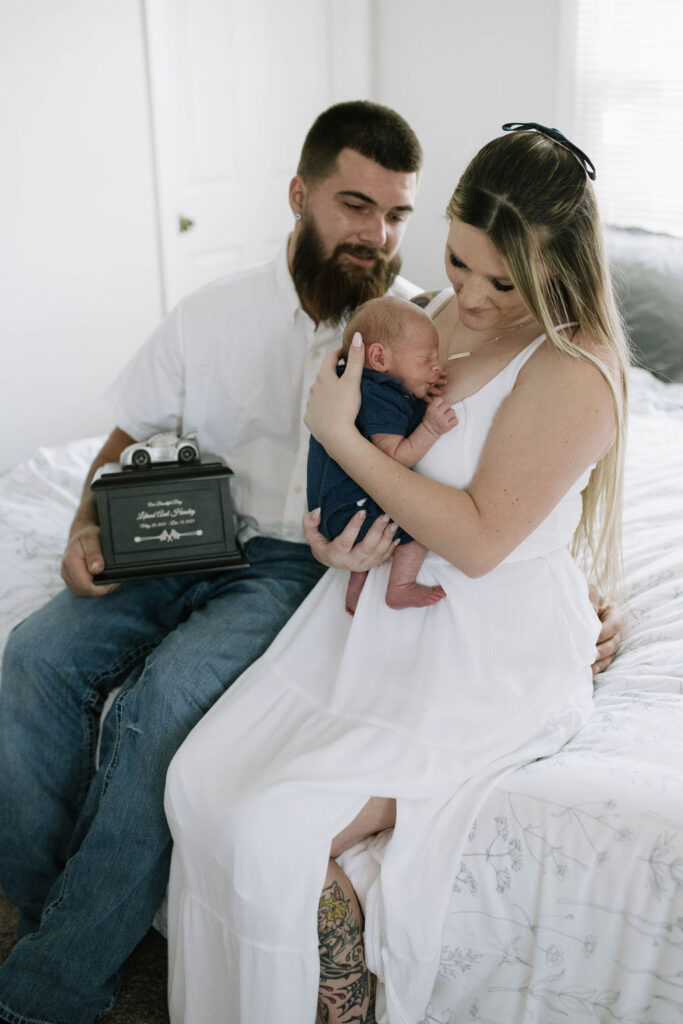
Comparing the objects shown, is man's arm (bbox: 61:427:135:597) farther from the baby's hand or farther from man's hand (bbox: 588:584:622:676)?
man's hand (bbox: 588:584:622:676)

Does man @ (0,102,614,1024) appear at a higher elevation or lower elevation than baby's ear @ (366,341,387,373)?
lower

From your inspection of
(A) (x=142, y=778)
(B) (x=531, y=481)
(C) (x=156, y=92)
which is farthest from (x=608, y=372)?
(C) (x=156, y=92)

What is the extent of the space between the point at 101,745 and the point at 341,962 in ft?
1.69

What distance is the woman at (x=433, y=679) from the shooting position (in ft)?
3.91

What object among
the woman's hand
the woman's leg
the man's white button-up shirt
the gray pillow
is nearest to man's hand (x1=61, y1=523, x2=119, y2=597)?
the man's white button-up shirt

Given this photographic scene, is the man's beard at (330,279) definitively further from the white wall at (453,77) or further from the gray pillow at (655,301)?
the white wall at (453,77)

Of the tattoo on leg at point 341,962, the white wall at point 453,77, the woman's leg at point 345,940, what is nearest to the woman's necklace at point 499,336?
the woman's leg at point 345,940

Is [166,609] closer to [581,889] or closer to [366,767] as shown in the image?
[366,767]

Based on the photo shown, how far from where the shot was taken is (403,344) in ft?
4.40

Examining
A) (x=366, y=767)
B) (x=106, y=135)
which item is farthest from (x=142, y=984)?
(x=106, y=135)

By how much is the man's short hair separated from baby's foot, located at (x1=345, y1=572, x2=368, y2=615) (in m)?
0.83

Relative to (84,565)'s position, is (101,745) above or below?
below

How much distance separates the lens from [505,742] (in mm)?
1274

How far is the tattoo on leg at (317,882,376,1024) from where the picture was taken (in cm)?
120
